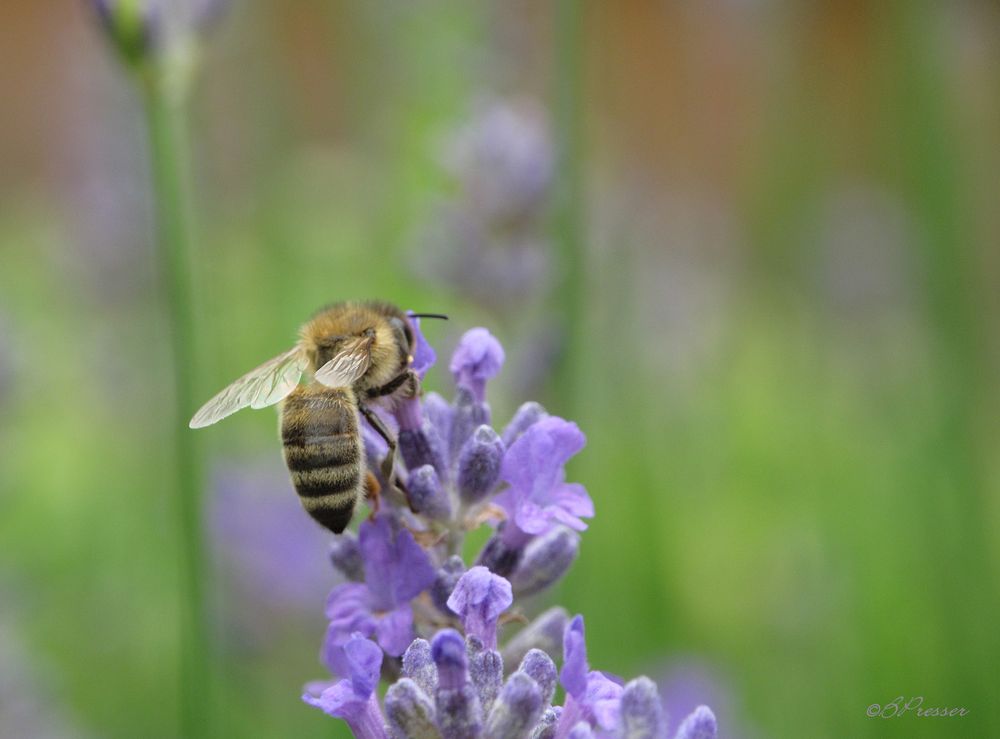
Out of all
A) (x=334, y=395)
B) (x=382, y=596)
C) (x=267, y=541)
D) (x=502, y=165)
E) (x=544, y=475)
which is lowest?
(x=267, y=541)

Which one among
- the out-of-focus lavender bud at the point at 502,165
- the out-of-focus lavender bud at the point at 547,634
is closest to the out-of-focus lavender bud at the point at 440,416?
the out-of-focus lavender bud at the point at 547,634

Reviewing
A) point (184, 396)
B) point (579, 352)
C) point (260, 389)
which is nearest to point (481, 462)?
point (260, 389)

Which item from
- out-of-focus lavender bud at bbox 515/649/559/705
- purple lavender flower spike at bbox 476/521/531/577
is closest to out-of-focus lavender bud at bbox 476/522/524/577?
purple lavender flower spike at bbox 476/521/531/577

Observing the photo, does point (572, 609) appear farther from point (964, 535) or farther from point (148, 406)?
point (148, 406)

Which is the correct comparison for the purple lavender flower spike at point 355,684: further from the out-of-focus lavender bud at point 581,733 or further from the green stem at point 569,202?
the green stem at point 569,202

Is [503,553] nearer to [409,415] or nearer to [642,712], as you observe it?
[409,415]

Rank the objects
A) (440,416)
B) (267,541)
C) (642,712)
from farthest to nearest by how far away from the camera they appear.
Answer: (267,541) < (440,416) < (642,712)
